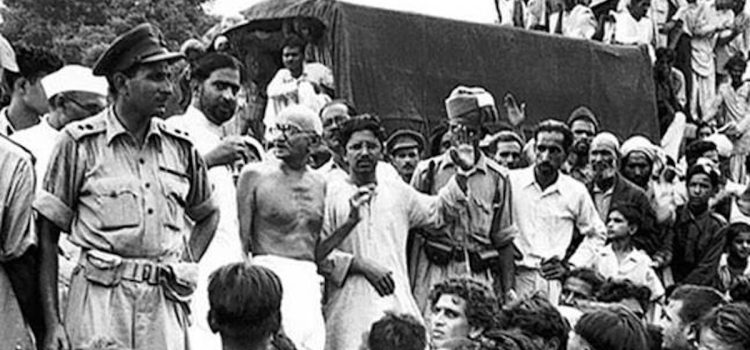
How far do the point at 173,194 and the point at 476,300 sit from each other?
176cm

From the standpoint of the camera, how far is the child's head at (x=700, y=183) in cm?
1239

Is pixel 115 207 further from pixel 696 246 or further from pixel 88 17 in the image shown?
pixel 88 17

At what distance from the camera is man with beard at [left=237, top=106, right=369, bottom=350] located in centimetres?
848

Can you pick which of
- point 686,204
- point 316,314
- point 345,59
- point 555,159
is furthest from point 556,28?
point 316,314

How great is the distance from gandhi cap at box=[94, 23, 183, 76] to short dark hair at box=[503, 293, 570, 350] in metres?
1.78

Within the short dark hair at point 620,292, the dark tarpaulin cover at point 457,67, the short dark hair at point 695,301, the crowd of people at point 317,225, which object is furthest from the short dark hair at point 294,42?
the short dark hair at point 695,301

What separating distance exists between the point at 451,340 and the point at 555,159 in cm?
321

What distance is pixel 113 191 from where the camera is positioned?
6703 mm

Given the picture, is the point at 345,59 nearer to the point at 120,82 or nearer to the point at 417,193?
the point at 417,193

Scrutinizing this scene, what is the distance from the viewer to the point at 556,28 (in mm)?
20578

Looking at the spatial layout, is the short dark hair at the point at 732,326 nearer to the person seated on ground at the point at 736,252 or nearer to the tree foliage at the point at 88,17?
the person seated on ground at the point at 736,252

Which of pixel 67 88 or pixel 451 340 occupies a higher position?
pixel 67 88

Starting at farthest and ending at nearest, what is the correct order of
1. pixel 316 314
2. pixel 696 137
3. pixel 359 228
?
pixel 696 137 < pixel 359 228 < pixel 316 314

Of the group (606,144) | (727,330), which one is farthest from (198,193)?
(606,144)
